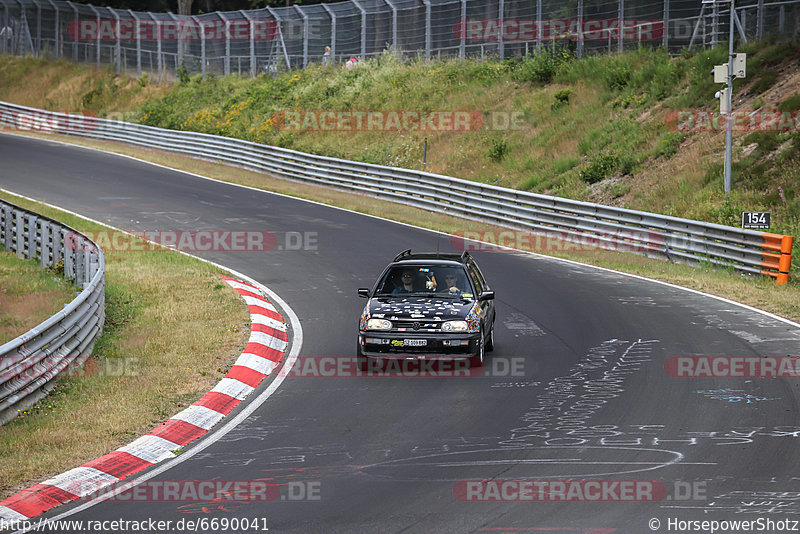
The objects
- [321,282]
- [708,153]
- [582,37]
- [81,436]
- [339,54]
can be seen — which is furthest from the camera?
[339,54]

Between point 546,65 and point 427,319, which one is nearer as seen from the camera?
point 427,319

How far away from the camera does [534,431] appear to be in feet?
33.3

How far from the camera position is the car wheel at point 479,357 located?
1297 cm

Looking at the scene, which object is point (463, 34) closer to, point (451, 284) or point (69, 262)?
point (69, 262)

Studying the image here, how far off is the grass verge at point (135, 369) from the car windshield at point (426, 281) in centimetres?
246

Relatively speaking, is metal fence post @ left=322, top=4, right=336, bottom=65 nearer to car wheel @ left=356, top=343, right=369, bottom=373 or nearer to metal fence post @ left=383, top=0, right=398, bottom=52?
metal fence post @ left=383, top=0, right=398, bottom=52

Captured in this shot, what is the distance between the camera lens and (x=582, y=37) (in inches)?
1496

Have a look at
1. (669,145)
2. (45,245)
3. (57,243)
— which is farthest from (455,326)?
(669,145)

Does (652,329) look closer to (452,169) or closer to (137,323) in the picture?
(137,323)

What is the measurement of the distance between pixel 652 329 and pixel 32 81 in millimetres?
53219

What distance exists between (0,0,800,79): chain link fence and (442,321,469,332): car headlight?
2295cm

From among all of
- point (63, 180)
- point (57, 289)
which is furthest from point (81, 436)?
point (63, 180)

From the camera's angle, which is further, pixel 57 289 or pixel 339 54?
pixel 339 54

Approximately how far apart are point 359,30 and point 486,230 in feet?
68.8
